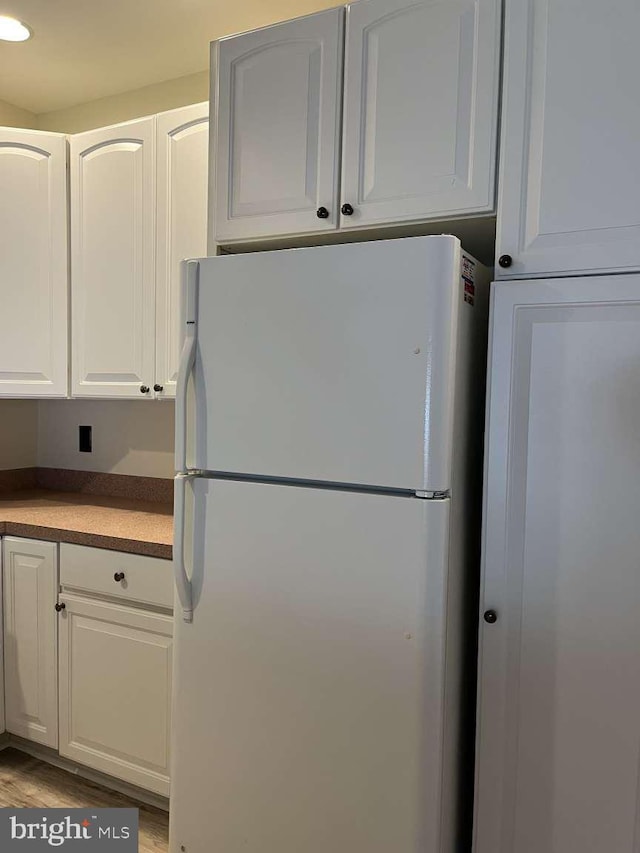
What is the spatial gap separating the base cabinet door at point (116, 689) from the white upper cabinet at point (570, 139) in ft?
4.95

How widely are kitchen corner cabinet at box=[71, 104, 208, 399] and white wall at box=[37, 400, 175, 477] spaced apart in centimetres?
31

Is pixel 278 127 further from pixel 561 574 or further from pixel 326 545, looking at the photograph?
pixel 561 574

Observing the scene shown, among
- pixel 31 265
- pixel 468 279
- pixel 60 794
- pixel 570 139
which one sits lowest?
pixel 60 794

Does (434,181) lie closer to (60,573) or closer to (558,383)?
(558,383)

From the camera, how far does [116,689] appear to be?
7.06 feet

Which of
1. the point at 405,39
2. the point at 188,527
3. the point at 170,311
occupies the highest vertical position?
the point at 405,39

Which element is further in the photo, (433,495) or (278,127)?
(278,127)

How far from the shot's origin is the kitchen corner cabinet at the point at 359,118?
157cm

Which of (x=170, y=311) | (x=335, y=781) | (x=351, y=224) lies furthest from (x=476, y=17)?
(x=335, y=781)

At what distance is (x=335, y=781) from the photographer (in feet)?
4.96

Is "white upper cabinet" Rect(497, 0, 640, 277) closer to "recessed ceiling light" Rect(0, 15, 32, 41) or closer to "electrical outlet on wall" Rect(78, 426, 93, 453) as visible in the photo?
"recessed ceiling light" Rect(0, 15, 32, 41)

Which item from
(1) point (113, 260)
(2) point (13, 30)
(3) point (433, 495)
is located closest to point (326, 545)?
(3) point (433, 495)

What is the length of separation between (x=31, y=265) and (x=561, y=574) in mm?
2205

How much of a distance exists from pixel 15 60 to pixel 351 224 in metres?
1.74
